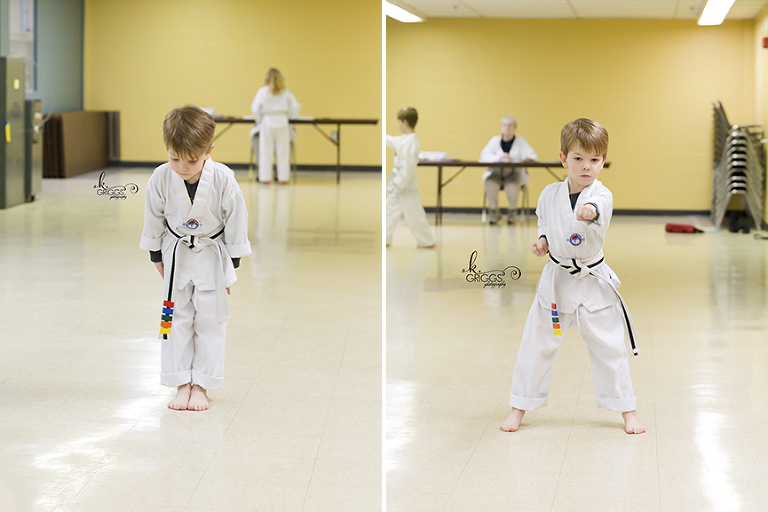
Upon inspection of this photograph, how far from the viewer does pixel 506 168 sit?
9.07 m

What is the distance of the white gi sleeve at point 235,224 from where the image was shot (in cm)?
272

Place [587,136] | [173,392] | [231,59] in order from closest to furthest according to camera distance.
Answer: [587,136]
[173,392]
[231,59]

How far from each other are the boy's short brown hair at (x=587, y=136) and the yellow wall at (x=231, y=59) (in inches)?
437

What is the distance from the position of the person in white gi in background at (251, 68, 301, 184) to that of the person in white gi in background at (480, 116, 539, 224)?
121 inches

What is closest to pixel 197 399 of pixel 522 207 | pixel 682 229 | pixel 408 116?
pixel 408 116

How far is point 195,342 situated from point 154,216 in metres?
0.43

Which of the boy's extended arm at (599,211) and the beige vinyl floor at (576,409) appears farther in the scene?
the boy's extended arm at (599,211)

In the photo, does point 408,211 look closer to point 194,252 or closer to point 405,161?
point 405,161

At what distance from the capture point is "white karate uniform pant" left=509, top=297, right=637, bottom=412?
103 inches

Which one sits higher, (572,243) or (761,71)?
(761,71)

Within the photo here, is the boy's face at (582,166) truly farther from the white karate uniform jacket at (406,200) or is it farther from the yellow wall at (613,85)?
the yellow wall at (613,85)

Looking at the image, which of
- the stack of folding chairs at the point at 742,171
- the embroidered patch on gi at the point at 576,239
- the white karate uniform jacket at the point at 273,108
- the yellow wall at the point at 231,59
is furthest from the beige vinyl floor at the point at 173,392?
the yellow wall at the point at 231,59

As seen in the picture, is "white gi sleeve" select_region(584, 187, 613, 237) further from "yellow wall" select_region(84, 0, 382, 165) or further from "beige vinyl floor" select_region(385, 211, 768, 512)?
"yellow wall" select_region(84, 0, 382, 165)

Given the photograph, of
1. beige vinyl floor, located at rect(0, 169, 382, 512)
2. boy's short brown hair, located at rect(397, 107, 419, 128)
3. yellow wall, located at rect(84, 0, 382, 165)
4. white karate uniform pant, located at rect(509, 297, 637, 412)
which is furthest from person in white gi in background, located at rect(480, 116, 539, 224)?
white karate uniform pant, located at rect(509, 297, 637, 412)
